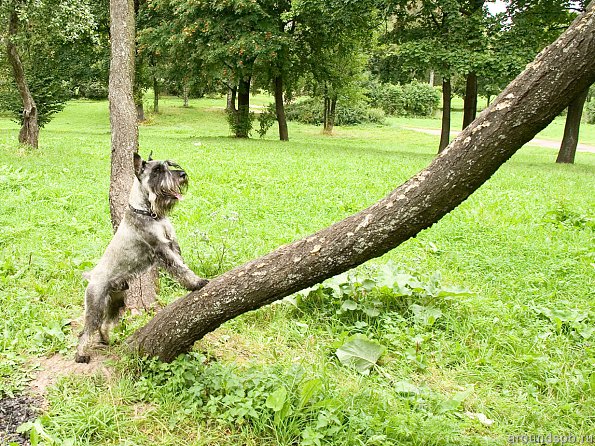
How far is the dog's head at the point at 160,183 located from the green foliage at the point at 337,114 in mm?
38452

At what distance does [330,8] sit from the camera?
65.8 feet

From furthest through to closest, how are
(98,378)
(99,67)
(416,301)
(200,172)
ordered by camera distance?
(99,67) → (200,172) → (416,301) → (98,378)

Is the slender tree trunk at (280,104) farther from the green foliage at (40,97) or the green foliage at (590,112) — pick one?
the green foliage at (590,112)

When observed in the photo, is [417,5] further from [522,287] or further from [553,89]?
[553,89]

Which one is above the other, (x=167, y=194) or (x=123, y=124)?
(x=123, y=124)

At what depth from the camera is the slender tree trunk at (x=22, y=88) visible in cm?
1373

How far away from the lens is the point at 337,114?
140ft

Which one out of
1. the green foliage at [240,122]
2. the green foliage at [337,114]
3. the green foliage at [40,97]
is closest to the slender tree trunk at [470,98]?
the green foliage at [240,122]

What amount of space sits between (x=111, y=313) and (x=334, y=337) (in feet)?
6.78

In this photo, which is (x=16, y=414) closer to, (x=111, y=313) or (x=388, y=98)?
(x=111, y=313)

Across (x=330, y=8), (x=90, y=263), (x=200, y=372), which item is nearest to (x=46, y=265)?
(x=90, y=263)

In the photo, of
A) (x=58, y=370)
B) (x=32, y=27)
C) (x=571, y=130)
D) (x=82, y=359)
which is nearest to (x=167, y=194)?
(x=82, y=359)

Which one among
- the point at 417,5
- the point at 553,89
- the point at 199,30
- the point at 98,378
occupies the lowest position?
the point at 98,378

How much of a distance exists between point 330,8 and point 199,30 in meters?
5.70
